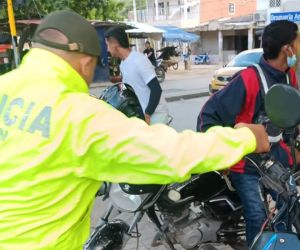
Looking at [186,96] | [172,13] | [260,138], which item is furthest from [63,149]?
[172,13]

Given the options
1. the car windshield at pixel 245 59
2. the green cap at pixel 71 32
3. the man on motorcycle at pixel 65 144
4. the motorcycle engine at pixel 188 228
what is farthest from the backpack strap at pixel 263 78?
the car windshield at pixel 245 59

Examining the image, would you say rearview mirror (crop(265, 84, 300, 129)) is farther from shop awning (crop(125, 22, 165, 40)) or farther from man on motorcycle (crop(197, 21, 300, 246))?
shop awning (crop(125, 22, 165, 40))

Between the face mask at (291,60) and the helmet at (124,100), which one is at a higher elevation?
the face mask at (291,60)

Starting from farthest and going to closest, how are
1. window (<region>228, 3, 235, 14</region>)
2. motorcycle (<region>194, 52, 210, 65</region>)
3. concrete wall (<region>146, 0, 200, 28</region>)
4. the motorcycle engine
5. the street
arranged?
concrete wall (<region>146, 0, 200, 28</region>) → window (<region>228, 3, 235, 14</region>) → motorcycle (<region>194, 52, 210, 65</region>) → the street → the motorcycle engine

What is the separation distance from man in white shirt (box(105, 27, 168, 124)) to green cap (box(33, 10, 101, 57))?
301 cm

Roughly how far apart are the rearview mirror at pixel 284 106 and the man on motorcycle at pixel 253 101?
1012 mm

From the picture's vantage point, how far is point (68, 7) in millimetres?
16672

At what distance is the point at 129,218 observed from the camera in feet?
9.12

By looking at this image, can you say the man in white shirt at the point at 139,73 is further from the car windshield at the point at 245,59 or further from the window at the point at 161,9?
the window at the point at 161,9

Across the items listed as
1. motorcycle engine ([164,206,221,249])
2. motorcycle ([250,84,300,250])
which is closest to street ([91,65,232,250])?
motorcycle engine ([164,206,221,249])

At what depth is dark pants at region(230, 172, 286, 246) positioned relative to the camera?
2.63m

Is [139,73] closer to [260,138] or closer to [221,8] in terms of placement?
[260,138]

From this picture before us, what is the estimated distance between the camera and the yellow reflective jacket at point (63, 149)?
4.34 feet

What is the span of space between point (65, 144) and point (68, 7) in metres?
16.2
